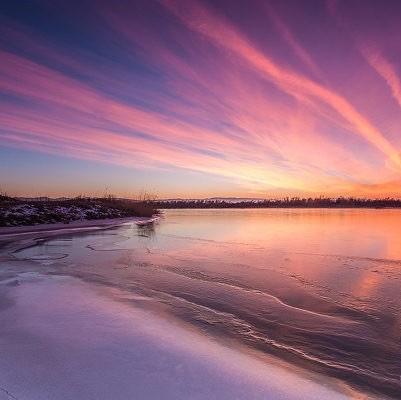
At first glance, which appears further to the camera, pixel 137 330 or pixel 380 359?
pixel 137 330

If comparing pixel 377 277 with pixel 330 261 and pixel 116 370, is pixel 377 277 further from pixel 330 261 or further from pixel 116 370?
pixel 116 370

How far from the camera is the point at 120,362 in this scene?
3.89m

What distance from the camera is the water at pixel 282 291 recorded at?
456cm

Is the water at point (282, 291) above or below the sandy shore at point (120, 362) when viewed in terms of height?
below

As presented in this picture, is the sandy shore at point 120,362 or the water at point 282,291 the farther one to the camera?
the water at point 282,291

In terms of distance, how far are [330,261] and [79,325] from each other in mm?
8003

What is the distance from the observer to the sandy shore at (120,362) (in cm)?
332

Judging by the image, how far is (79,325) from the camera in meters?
5.05

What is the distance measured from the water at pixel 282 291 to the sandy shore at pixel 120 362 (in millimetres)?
576

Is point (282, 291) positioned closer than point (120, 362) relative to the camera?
No

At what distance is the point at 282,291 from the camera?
7.64 m

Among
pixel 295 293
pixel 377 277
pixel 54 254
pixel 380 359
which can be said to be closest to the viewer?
pixel 380 359

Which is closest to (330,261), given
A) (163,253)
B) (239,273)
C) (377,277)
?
(377,277)

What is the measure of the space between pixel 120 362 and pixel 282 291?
443 centimetres
